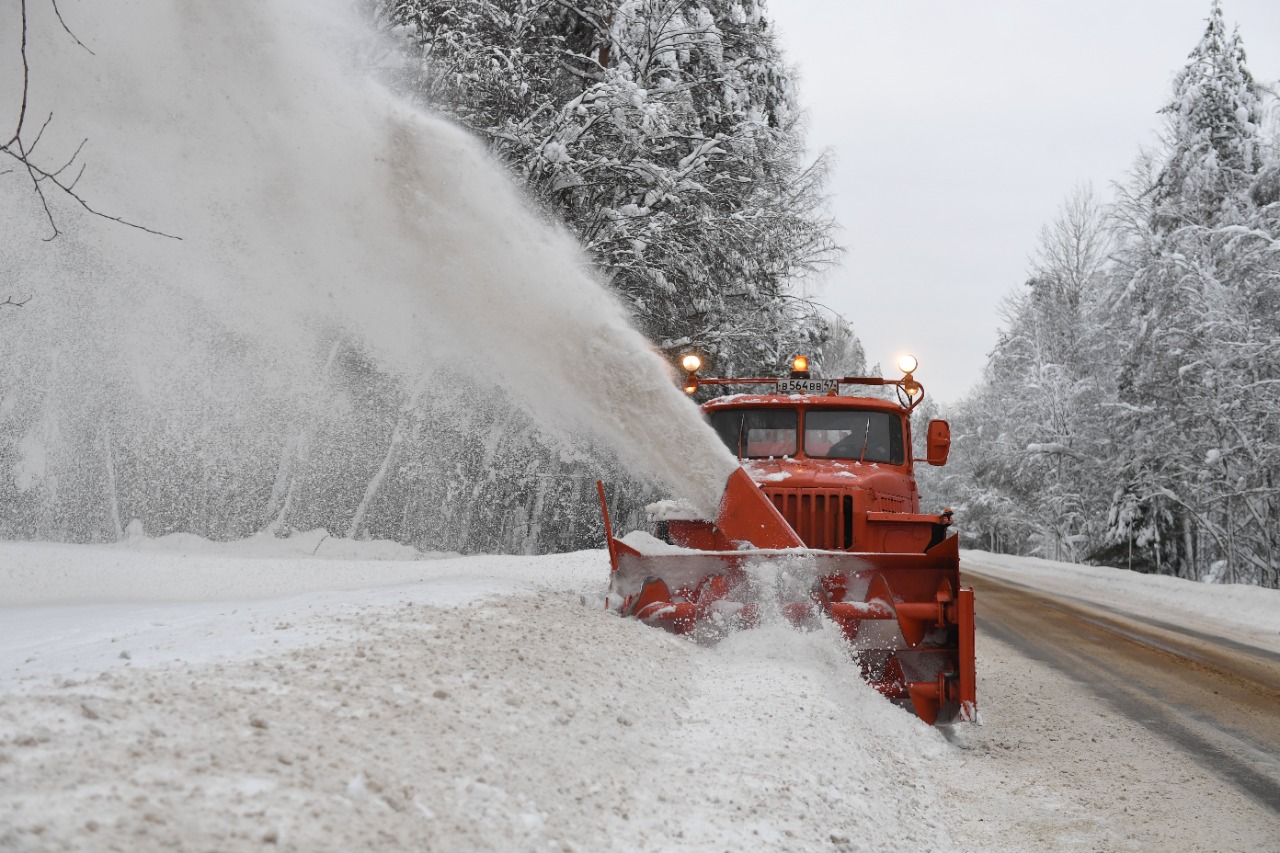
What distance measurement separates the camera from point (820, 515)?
6.58 m

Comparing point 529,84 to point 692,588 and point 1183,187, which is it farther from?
point 1183,187

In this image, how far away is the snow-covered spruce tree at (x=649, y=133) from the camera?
13.2 m

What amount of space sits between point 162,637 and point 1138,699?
6.11 meters

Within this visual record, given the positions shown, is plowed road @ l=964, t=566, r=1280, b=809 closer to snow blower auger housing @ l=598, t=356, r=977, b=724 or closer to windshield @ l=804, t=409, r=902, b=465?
snow blower auger housing @ l=598, t=356, r=977, b=724

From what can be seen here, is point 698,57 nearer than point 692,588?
No

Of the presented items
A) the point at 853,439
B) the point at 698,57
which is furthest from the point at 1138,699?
the point at 698,57

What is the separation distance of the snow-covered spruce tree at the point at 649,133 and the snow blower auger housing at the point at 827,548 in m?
6.30

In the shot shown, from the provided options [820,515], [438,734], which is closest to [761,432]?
[820,515]

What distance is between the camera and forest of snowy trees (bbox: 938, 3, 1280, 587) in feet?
63.7

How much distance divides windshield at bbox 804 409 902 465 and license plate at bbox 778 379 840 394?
0.88 feet

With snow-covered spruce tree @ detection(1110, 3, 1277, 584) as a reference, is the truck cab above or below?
below

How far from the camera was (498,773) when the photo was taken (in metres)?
2.82

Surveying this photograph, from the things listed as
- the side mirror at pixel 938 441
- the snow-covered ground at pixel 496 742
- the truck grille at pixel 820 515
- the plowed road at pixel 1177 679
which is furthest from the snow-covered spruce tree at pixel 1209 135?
the snow-covered ground at pixel 496 742

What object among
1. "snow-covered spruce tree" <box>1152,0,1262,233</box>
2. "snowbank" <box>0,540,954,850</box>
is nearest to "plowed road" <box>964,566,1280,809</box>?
"snowbank" <box>0,540,954,850</box>
